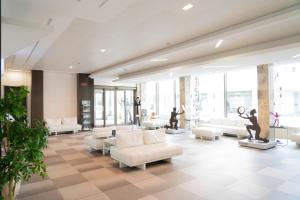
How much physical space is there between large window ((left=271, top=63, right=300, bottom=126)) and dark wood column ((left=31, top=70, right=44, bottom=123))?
11487mm

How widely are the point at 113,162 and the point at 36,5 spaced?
4.14m

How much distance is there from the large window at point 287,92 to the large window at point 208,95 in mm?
2929

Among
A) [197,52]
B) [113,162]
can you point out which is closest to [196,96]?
[197,52]

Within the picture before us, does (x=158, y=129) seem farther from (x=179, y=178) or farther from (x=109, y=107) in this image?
(x=109, y=107)

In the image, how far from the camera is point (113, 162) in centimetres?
556

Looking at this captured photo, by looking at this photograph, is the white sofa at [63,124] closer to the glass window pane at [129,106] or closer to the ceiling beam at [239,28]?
the glass window pane at [129,106]

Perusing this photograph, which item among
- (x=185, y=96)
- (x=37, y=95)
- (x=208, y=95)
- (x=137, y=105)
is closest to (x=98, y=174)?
(x=37, y=95)

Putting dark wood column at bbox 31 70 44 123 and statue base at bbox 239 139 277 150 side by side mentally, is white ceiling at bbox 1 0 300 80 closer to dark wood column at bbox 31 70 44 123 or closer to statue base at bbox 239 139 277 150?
dark wood column at bbox 31 70 44 123

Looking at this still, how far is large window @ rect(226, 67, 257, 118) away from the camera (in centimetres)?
1021

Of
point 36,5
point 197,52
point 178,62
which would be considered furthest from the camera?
point 178,62

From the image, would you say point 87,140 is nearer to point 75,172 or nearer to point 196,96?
point 75,172

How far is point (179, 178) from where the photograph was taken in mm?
4301

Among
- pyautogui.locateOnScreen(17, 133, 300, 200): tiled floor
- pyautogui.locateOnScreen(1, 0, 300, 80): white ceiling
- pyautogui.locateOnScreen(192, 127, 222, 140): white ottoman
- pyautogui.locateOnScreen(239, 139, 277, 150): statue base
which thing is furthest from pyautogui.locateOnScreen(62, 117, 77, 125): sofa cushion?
pyautogui.locateOnScreen(239, 139, 277, 150): statue base

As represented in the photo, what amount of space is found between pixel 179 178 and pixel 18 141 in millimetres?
3178
